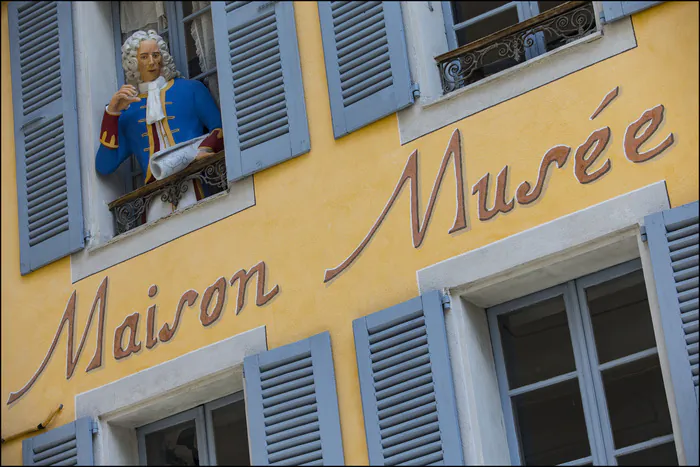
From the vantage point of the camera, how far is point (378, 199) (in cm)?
1001

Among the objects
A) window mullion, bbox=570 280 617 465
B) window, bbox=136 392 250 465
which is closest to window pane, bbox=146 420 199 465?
window, bbox=136 392 250 465

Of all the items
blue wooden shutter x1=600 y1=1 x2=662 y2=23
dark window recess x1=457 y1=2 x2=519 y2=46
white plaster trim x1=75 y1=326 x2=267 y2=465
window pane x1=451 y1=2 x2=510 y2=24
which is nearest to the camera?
blue wooden shutter x1=600 y1=1 x2=662 y2=23

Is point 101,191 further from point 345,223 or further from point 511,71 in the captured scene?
point 511,71

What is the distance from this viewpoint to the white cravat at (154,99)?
36.9 feet

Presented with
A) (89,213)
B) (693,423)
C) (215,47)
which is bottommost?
→ (693,423)

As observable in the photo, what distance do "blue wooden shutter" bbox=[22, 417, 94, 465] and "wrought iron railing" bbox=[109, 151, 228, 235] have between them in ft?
4.17

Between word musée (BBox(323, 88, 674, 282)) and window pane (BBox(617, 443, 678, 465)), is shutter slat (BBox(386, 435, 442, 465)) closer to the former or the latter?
window pane (BBox(617, 443, 678, 465))

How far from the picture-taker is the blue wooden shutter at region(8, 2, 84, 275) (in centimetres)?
1116

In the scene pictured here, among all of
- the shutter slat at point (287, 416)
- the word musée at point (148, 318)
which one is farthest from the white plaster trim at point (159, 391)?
the shutter slat at point (287, 416)

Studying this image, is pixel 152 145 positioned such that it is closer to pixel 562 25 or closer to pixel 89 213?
pixel 89 213

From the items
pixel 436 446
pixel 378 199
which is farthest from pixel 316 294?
pixel 436 446

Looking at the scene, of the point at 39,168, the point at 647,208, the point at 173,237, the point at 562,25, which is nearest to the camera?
the point at 647,208

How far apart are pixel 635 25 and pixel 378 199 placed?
1.60 m

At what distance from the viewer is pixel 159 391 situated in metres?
10.3
